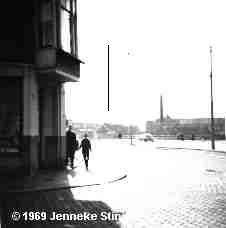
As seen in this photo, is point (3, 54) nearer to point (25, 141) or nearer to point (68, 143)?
point (25, 141)

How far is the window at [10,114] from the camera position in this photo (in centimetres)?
1375

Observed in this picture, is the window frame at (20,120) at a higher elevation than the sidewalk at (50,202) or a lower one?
higher

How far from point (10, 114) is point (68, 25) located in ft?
16.7

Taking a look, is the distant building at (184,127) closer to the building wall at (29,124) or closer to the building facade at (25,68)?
the building facade at (25,68)

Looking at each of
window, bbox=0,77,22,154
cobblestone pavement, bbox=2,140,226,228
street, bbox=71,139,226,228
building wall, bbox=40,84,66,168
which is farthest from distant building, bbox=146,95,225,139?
cobblestone pavement, bbox=2,140,226,228

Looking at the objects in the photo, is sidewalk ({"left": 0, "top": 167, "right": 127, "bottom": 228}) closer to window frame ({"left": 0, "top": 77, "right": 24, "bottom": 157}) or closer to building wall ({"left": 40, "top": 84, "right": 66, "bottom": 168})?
window frame ({"left": 0, "top": 77, "right": 24, "bottom": 157})

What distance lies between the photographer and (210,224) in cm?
639

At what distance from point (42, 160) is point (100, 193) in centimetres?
657

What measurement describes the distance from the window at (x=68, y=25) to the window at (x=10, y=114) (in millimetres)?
2979

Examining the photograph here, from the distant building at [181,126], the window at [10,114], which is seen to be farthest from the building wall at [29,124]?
the distant building at [181,126]

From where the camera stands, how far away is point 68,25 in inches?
619

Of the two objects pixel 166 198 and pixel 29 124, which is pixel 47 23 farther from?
pixel 166 198

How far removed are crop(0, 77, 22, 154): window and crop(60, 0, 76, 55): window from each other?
2979 millimetres

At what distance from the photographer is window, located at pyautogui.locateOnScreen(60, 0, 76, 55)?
15250 millimetres
